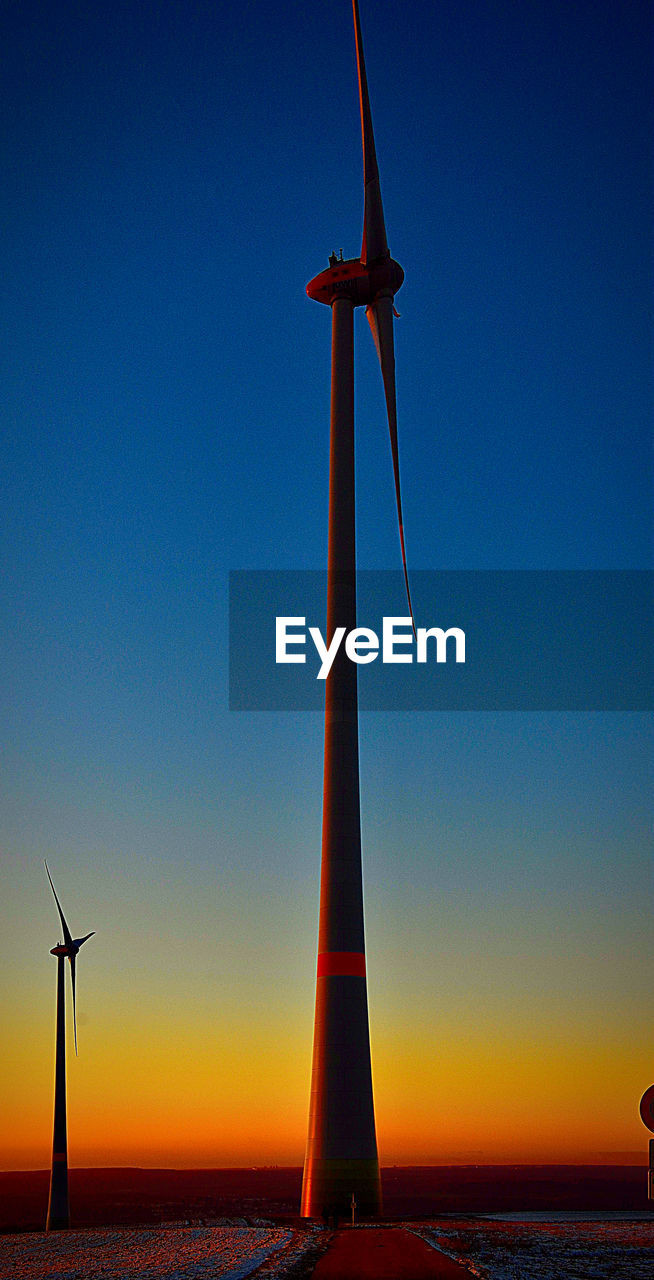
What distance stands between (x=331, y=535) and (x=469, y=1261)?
39.9 metres

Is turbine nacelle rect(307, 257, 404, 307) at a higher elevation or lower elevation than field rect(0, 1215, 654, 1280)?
higher

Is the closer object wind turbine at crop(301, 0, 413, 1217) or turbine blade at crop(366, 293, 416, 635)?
wind turbine at crop(301, 0, 413, 1217)

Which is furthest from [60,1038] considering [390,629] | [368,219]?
[368,219]

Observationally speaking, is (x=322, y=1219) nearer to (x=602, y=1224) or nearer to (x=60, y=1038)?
(x=602, y=1224)

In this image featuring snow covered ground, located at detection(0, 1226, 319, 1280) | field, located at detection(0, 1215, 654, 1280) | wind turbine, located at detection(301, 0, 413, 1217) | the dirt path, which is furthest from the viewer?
wind turbine, located at detection(301, 0, 413, 1217)

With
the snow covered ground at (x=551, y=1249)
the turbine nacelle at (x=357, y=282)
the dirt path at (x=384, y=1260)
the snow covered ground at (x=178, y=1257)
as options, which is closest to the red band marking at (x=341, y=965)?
the snow covered ground at (x=178, y=1257)

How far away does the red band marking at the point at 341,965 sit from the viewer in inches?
2110

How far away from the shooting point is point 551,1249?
103ft

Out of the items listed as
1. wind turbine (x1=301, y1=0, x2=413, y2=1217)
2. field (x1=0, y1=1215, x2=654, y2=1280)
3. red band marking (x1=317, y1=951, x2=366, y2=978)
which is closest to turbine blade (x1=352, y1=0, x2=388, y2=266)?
wind turbine (x1=301, y1=0, x2=413, y2=1217)

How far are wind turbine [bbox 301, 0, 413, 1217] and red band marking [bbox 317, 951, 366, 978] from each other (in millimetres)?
44

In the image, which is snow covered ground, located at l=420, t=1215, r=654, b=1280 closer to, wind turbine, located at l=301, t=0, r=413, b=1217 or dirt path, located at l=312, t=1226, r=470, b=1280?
dirt path, located at l=312, t=1226, r=470, b=1280

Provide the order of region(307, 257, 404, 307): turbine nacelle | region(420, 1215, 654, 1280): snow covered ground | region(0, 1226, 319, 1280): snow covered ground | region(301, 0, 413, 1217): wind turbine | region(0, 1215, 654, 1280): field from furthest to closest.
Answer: region(307, 257, 404, 307): turbine nacelle < region(301, 0, 413, 1217): wind turbine < region(0, 1226, 319, 1280): snow covered ground < region(0, 1215, 654, 1280): field < region(420, 1215, 654, 1280): snow covered ground

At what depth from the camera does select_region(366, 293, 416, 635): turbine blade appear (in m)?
59.0

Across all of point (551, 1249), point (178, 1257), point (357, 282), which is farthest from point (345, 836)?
point (357, 282)
